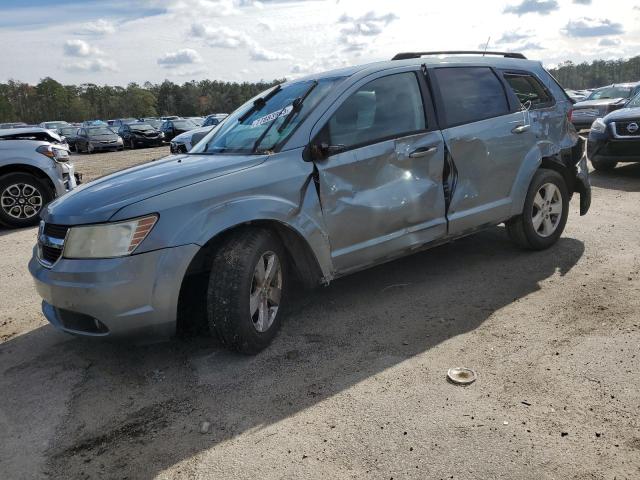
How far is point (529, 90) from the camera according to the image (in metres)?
5.24

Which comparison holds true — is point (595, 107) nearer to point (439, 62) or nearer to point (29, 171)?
point (439, 62)

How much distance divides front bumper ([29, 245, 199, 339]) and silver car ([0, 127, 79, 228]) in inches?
219

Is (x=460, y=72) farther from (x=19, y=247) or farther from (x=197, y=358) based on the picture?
(x=19, y=247)

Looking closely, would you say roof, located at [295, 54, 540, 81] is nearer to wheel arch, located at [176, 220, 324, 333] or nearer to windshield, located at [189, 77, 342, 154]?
windshield, located at [189, 77, 342, 154]

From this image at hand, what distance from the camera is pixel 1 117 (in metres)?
84.1

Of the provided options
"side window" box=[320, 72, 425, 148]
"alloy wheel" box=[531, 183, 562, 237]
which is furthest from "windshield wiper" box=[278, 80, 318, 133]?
"alloy wheel" box=[531, 183, 562, 237]

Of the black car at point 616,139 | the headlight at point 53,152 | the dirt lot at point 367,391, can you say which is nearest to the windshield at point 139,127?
the headlight at point 53,152

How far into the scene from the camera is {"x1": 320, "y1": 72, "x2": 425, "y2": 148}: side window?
3.92 metres

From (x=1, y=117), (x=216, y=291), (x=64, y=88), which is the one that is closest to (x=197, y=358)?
(x=216, y=291)

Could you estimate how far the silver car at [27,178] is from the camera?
816cm

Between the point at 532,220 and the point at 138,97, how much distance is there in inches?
4310

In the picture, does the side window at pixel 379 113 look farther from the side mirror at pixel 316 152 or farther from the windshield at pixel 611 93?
the windshield at pixel 611 93

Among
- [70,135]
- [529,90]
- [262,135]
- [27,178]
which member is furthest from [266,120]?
[70,135]

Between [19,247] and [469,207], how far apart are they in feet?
18.4
